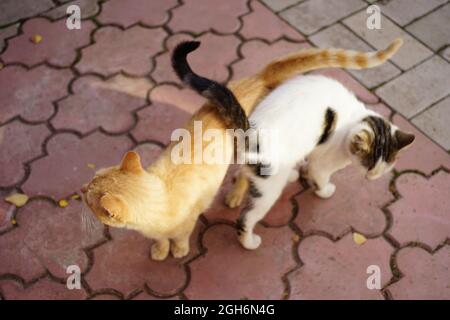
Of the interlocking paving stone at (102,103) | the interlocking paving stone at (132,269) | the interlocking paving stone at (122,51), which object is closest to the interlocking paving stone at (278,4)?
the interlocking paving stone at (122,51)

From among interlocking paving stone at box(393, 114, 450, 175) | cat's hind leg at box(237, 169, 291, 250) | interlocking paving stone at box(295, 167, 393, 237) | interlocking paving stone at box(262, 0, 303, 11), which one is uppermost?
interlocking paving stone at box(262, 0, 303, 11)

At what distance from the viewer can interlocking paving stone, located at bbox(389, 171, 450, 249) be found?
2.69m

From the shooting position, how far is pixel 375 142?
2.24 metres

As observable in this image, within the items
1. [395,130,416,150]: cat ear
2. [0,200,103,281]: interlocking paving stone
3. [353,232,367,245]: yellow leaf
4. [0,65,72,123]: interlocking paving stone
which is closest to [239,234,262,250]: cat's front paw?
[353,232,367,245]: yellow leaf

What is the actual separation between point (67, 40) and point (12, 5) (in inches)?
24.5

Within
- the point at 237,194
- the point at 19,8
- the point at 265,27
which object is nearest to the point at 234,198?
the point at 237,194

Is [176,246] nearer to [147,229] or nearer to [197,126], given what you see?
[147,229]

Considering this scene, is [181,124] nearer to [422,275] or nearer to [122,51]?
[122,51]

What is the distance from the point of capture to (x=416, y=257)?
262cm

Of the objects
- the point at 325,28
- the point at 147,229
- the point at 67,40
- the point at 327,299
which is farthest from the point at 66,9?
the point at 327,299

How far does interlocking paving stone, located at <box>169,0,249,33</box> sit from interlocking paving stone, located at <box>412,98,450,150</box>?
1486mm

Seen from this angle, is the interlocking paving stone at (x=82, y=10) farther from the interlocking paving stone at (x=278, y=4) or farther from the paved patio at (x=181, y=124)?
the interlocking paving stone at (x=278, y=4)

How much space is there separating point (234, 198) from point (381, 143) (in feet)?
2.94

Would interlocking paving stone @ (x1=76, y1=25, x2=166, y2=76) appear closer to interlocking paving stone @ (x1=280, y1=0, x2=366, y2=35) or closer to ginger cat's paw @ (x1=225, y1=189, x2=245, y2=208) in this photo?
interlocking paving stone @ (x1=280, y1=0, x2=366, y2=35)
